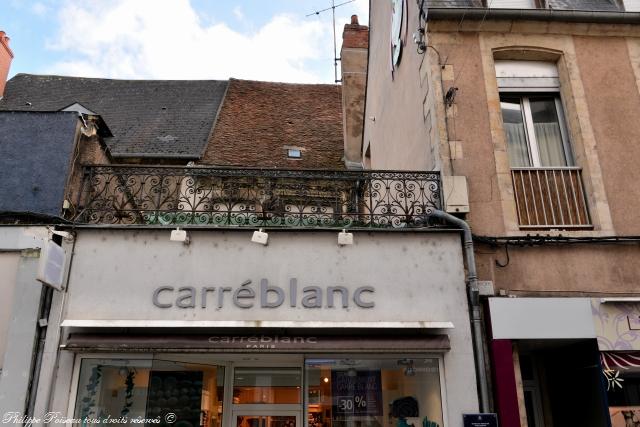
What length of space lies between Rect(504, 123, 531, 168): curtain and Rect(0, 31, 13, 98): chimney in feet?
47.2

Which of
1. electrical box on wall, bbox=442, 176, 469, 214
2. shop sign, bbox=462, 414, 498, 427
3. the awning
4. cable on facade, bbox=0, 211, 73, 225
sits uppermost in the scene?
electrical box on wall, bbox=442, 176, 469, 214

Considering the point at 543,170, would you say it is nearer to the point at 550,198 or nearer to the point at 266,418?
the point at 550,198

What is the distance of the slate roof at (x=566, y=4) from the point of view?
6898 millimetres

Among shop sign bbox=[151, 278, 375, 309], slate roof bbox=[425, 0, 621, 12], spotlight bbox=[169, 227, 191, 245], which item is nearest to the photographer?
shop sign bbox=[151, 278, 375, 309]

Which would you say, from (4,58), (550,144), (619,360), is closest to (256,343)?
(619,360)

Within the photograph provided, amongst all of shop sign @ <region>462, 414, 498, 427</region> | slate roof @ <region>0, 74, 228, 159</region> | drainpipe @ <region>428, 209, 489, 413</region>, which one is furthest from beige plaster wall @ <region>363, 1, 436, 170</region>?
slate roof @ <region>0, 74, 228, 159</region>

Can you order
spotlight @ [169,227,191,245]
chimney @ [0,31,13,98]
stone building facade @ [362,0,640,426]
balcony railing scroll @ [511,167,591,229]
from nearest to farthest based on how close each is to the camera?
1. stone building facade @ [362,0,640,426]
2. spotlight @ [169,227,191,245]
3. balcony railing scroll @ [511,167,591,229]
4. chimney @ [0,31,13,98]

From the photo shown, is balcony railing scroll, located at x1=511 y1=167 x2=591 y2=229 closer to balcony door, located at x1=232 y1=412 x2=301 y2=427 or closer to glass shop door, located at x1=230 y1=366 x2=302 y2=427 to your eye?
glass shop door, located at x1=230 y1=366 x2=302 y2=427

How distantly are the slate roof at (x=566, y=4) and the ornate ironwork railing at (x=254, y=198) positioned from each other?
7.61 ft

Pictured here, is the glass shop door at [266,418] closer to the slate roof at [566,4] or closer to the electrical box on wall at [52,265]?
the electrical box on wall at [52,265]

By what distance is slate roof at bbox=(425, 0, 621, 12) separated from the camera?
6.90m

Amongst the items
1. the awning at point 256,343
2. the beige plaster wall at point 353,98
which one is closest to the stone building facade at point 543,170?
the awning at point 256,343

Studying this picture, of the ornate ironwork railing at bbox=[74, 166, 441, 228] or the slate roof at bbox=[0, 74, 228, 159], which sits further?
the slate roof at bbox=[0, 74, 228, 159]

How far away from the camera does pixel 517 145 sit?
6781 mm
